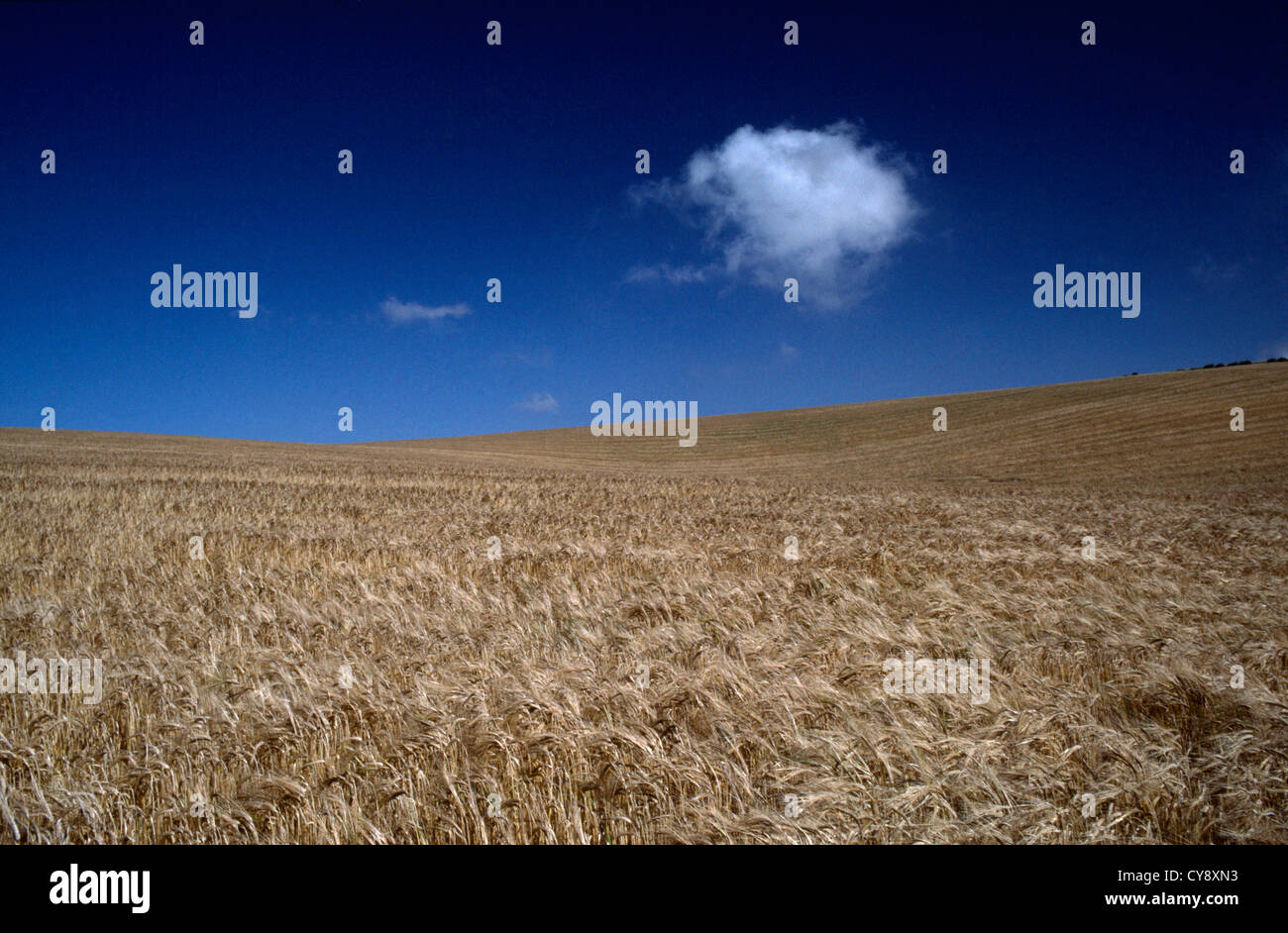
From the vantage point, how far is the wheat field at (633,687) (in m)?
2.64

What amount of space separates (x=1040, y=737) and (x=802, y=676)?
131 centimetres

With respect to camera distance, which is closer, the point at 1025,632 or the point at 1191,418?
the point at 1025,632

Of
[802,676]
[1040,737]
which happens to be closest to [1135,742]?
[1040,737]

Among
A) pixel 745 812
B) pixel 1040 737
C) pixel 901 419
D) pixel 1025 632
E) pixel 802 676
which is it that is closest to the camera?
pixel 745 812

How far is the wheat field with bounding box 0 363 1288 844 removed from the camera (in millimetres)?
2643

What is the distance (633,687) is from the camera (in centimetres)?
377
